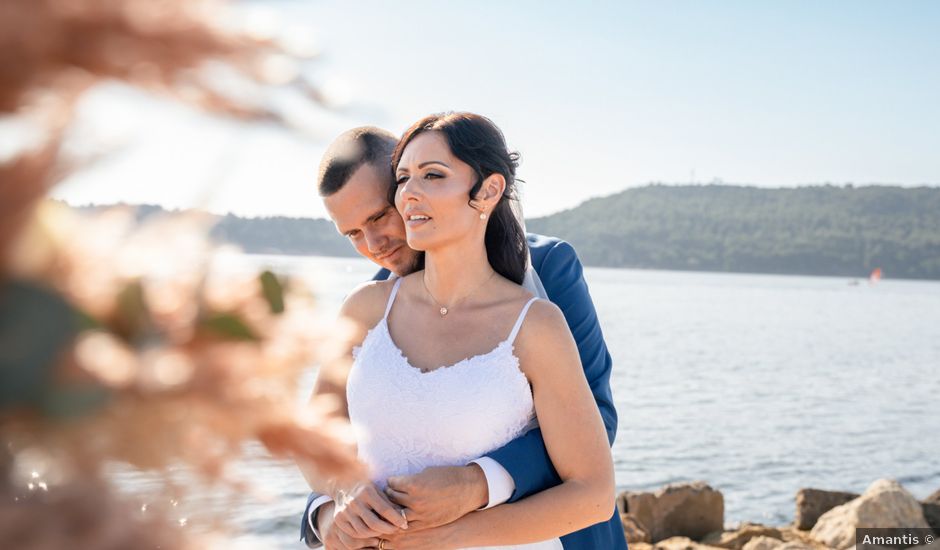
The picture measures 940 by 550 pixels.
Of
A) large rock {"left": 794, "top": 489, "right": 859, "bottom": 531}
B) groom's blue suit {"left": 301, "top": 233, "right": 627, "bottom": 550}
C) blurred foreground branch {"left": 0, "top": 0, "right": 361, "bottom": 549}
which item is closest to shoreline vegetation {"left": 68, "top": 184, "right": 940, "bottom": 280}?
large rock {"left": 794, "top": 489, "right": 859, "bottom": 531}

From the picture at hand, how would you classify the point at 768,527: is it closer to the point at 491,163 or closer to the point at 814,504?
the point at 814,504

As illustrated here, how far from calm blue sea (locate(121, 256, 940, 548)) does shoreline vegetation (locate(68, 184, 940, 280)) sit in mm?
54580

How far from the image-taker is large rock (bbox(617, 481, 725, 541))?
38.7 feet

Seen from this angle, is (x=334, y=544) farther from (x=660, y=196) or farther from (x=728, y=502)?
(x=660, y=196)

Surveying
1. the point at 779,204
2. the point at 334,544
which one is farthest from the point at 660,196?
the point at 334,544

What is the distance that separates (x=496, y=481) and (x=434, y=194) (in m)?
1.11

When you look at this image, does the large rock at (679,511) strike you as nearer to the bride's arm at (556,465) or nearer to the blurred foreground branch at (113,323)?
the bride's arm at (556,465)

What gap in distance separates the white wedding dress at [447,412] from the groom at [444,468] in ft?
0.31

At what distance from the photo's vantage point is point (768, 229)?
116m

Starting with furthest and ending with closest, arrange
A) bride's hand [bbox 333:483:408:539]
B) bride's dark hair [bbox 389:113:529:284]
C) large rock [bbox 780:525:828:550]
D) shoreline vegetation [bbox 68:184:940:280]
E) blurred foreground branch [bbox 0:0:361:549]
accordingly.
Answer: shoreline vegetation [bbox 68:184:940:280], large rock [bbox 780:525:828:550], bride's dark hair [bbox 389:113:529:284], bride's hand [bbox 333:483:408:539], blurred foreground branch [bbox 0:0:361:549]

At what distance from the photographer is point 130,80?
1.45ft

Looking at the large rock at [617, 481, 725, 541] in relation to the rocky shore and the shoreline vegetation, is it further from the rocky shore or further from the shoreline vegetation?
the shoreline vegetation

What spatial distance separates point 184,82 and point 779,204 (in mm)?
124067

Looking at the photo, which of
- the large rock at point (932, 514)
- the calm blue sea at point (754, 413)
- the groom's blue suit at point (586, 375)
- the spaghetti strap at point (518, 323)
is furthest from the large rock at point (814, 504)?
the spaghetti strap at point (518, 323)
